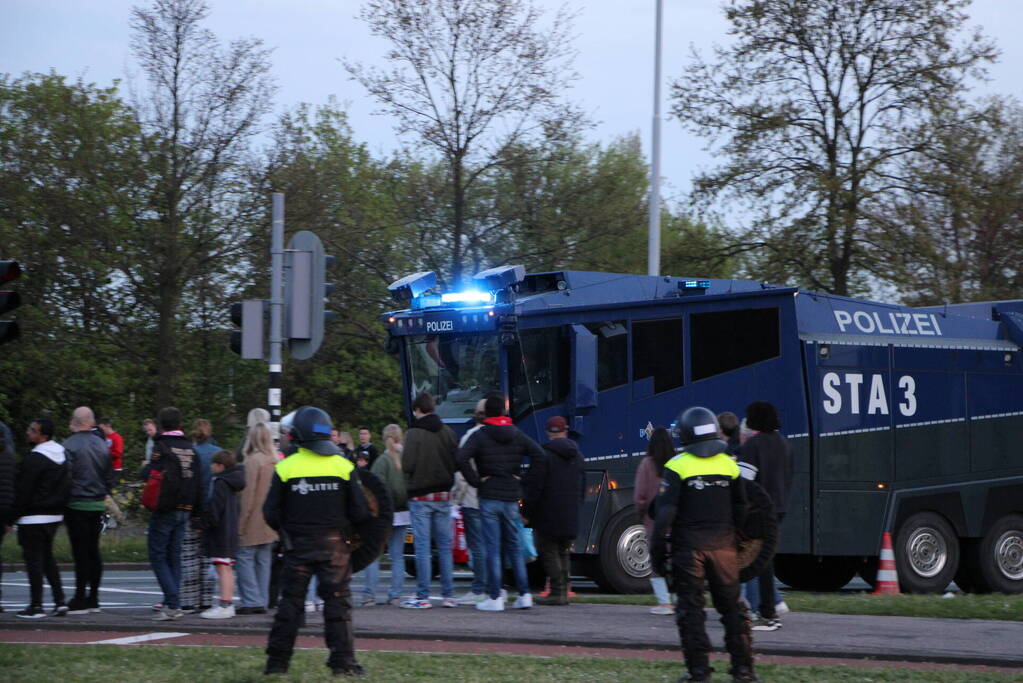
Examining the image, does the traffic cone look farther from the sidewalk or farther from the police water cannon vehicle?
the sidewalk

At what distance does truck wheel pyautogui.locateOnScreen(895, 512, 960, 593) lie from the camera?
621 inches

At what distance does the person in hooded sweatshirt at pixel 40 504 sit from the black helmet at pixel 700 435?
642cm

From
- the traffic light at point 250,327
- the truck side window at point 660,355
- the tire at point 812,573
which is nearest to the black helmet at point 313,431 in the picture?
the traffic light at point 250,327

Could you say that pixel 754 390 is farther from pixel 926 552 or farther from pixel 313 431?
pixel 313 431

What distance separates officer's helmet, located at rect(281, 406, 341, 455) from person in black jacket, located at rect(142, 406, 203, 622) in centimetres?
385

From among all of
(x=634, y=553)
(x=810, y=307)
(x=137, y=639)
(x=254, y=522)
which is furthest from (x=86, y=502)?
(x=810, y=307)

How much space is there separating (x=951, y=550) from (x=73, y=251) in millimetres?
15391

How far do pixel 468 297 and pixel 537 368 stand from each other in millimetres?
1232

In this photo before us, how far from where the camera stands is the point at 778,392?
1523 cm

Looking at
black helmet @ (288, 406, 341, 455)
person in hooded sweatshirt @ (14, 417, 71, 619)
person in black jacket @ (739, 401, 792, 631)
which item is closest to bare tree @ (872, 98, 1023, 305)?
person in black jacket @ (739, 401, 792, 631)

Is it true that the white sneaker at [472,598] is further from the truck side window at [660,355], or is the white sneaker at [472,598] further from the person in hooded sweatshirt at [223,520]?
the truck side window at [660,355]

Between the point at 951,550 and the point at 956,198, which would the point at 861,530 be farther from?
the point at 956,198

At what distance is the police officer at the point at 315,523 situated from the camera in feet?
28.8

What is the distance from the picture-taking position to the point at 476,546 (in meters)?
13.4
